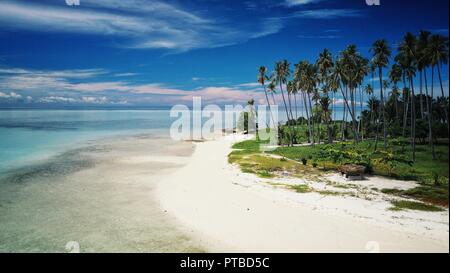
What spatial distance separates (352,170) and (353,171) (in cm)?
13

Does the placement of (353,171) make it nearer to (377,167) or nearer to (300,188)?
(377,167)

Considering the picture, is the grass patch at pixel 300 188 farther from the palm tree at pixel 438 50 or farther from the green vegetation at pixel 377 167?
the palm tree at pixel 438 50

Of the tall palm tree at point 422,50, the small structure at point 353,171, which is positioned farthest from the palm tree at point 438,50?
the small structure at point 353,171

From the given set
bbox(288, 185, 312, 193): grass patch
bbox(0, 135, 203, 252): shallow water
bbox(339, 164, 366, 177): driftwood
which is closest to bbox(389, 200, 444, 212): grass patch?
bbox(288, 185, 312, 193): grass patch

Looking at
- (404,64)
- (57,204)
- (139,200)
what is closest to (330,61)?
(404,64)

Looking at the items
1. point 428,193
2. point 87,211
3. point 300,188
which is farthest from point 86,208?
point 428,193

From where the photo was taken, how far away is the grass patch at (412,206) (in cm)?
1727

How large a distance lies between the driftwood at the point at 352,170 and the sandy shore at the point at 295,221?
1.91 meters

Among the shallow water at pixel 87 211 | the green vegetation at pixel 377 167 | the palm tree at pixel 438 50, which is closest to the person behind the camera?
the shallow water at pixel 87 211

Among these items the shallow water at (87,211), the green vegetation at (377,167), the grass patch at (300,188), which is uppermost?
the green vegetation at (377,167)

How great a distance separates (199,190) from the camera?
23297 millimetres

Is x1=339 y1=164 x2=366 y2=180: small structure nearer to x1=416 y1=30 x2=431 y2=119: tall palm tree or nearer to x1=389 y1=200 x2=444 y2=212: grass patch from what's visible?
x1=389 y1=200 x2=444 y2=212: grass patch

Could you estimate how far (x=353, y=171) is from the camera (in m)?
26.0

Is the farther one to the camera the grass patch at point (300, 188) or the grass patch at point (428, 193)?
the grass patch at point (300, 188)
